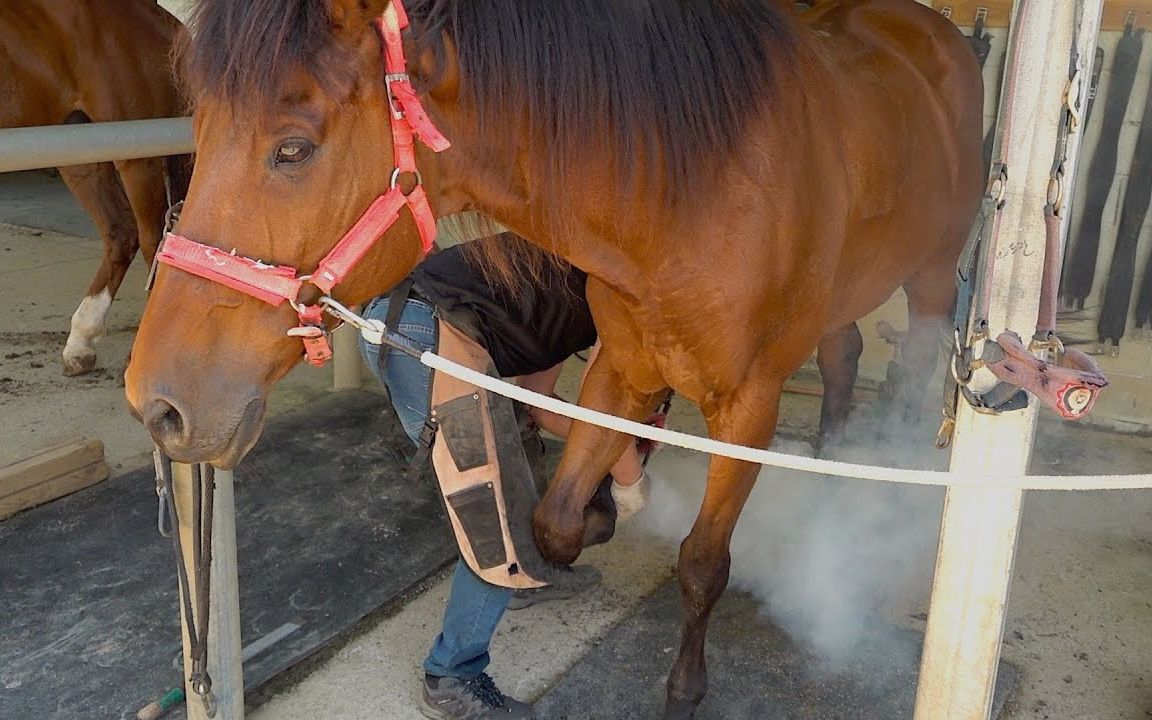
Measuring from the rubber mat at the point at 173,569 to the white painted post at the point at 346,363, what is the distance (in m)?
0.54

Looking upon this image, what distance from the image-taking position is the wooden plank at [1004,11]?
371cm

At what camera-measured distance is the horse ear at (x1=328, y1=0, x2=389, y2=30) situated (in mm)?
1284

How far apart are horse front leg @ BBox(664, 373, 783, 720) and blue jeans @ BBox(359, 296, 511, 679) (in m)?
0.43

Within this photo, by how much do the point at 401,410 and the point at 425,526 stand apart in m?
1.04

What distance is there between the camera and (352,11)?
4.24 ft

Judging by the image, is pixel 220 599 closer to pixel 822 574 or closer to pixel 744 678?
pixel 744 678

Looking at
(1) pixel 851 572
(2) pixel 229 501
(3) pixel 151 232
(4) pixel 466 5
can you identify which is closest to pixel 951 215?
(1) pixel 851 572

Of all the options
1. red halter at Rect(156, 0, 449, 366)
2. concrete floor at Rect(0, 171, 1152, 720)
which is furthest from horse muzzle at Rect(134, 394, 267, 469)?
concrete floor at Rect(0, 171, 1152, 720)

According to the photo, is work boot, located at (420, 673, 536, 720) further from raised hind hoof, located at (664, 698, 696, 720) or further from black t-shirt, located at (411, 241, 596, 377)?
black t-shirt, located at (411, 241, 596, 377)

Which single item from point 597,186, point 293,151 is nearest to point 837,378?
point 597,186

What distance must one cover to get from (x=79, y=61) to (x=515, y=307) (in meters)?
2.68

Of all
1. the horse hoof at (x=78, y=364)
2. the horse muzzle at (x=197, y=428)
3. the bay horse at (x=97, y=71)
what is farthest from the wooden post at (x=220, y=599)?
the horse hoof at (x=78, y=364)

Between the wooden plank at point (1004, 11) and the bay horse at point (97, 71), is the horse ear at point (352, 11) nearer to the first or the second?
the bay horse at point (97, 71)

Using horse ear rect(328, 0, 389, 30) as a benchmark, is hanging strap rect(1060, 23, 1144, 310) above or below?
below
